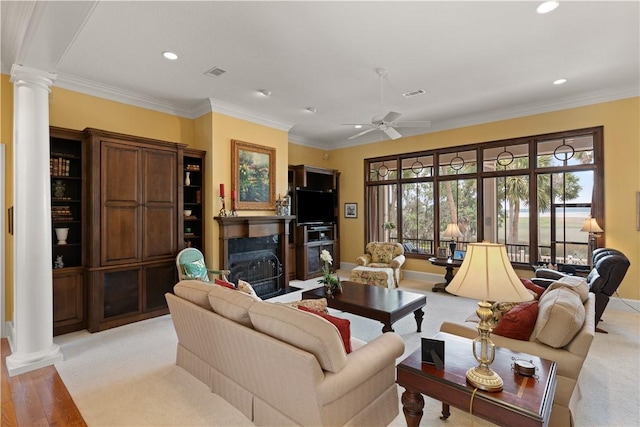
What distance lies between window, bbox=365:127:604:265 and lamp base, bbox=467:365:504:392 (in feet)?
15.9

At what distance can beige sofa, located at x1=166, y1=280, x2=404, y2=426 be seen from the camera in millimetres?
1694

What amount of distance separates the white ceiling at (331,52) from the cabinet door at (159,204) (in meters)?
1.09

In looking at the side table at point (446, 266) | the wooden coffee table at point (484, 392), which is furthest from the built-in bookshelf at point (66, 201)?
the side table at point (446, 266)

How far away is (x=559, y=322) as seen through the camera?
1.93m

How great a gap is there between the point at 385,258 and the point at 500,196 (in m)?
2.49

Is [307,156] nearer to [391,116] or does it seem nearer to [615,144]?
[391,116]

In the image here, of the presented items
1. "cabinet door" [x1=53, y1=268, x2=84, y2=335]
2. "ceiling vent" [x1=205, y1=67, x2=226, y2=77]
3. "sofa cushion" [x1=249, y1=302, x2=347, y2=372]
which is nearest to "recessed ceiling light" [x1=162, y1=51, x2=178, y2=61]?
"ceiling vent" [x1=205, y1=67, x2=226, y2=77]

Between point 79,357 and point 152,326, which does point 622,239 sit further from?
point 79,357

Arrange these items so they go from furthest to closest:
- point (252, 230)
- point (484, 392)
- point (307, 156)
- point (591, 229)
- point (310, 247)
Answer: point (307, 156), point (310, 247), point (252, 230), point (591, 229), point (484, 392)

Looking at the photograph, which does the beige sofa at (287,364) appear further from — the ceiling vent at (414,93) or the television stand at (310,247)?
the television stand at (310,247)

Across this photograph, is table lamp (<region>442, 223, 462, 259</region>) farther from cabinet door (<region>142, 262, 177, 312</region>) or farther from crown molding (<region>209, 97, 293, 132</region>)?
cabinet door (<region>142, 262, 177, 312</region>)

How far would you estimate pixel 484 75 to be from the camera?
4152mm

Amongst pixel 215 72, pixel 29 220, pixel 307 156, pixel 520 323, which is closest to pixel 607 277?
pixel 520 323

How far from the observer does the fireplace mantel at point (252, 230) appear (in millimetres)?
5062
